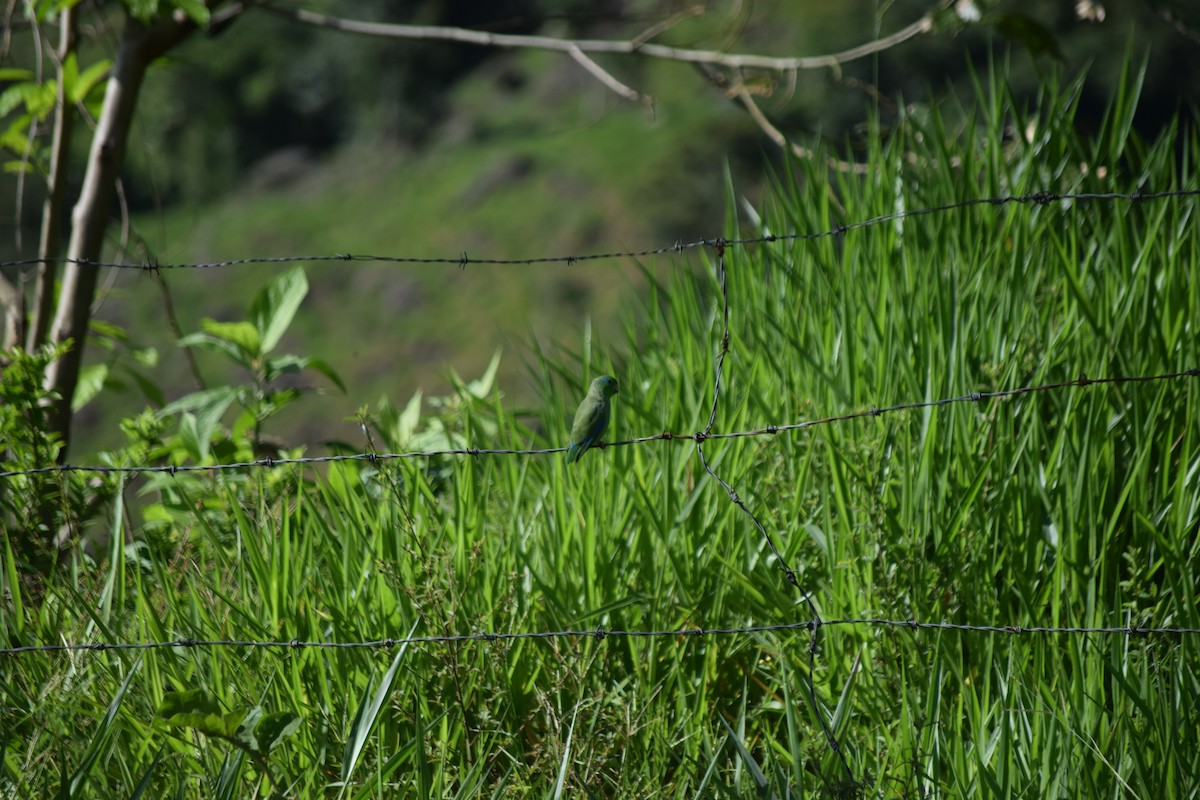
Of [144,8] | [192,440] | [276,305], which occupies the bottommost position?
[192,440]

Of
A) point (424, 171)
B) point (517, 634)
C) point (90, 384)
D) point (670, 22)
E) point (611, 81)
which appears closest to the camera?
point (517, 634)

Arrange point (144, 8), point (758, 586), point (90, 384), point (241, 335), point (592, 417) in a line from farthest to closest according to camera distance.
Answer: point (90, 384)
point (241, 335)
point (144, 8)
point (758, 586)
point (592, 417)

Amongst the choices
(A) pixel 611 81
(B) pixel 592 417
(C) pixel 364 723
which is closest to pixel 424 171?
(A) pixel 611 81

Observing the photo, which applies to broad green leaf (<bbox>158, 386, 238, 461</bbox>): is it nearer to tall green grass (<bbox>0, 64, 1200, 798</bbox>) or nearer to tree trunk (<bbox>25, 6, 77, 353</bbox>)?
tall green grass (<bbox>0, 64, 1200, 798</bbox>)

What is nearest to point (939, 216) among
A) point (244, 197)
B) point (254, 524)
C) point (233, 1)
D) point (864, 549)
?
point (864, 549)

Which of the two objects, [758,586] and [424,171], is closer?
[758,586]

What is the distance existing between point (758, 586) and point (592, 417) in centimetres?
51

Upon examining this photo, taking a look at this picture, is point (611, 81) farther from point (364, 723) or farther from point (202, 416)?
point (364, 723)

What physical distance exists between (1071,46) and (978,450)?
2622 centimetres

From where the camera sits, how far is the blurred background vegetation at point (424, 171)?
1341 inches

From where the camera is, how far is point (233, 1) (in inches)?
102

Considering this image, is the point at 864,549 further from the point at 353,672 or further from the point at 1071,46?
the point at 1071,46

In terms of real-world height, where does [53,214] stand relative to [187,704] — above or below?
above

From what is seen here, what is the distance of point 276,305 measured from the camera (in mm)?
2223
